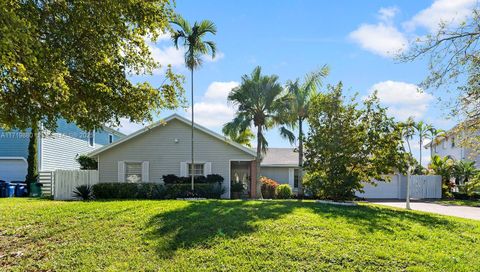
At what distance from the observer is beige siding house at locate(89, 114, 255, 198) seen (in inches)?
899

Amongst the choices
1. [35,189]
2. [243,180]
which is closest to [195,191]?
[35,189]

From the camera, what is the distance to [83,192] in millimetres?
19094

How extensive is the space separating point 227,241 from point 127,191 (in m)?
12.5

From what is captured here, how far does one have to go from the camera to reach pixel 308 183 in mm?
15898

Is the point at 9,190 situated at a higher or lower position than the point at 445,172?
lower

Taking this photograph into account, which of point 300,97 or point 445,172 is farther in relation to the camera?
point 445,172

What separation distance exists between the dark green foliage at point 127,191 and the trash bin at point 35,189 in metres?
5.04

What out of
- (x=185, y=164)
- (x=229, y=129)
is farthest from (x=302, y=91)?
(x=185, y=164)

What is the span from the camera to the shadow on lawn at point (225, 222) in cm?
855

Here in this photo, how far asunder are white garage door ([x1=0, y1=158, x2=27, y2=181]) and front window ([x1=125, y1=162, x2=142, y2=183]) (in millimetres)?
7245

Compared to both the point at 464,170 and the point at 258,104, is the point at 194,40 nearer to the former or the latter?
the point at 258,104

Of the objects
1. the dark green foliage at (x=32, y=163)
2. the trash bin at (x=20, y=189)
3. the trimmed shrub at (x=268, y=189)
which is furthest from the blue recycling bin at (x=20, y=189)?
the trimmed shrub at (x=268, y=189)

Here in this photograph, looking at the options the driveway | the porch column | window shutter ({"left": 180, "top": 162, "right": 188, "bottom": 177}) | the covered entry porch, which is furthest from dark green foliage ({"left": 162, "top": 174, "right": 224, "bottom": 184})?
the driveway

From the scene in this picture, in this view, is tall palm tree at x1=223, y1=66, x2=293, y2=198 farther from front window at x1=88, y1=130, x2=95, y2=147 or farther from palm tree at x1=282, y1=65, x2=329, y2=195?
front window at x1=88, y1=130, x2=95, y2=147
